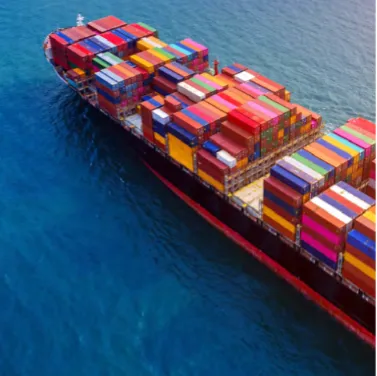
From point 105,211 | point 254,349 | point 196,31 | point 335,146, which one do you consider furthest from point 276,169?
point 196,31

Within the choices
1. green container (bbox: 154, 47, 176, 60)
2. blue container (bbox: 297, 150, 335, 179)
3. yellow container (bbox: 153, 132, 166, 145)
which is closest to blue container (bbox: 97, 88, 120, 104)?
yellow container (bbox: 153, 132, 166, 145)

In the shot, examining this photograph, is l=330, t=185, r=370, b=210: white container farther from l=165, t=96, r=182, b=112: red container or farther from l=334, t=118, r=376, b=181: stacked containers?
l=165, t=96, r=182, b=112: red container

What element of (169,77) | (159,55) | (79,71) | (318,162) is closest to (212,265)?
(318,162)

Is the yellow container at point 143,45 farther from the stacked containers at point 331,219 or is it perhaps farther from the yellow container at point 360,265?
the yellow container at point 360,265

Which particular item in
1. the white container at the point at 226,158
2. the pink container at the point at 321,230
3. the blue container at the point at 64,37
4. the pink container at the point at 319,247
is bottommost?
the pink container at the point at 319,247

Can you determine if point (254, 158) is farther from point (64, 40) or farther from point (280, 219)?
point (64, 40)

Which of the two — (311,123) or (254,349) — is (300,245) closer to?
(254,349)

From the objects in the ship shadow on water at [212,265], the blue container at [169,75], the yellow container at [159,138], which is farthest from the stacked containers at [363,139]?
the blue container at [169,75]
